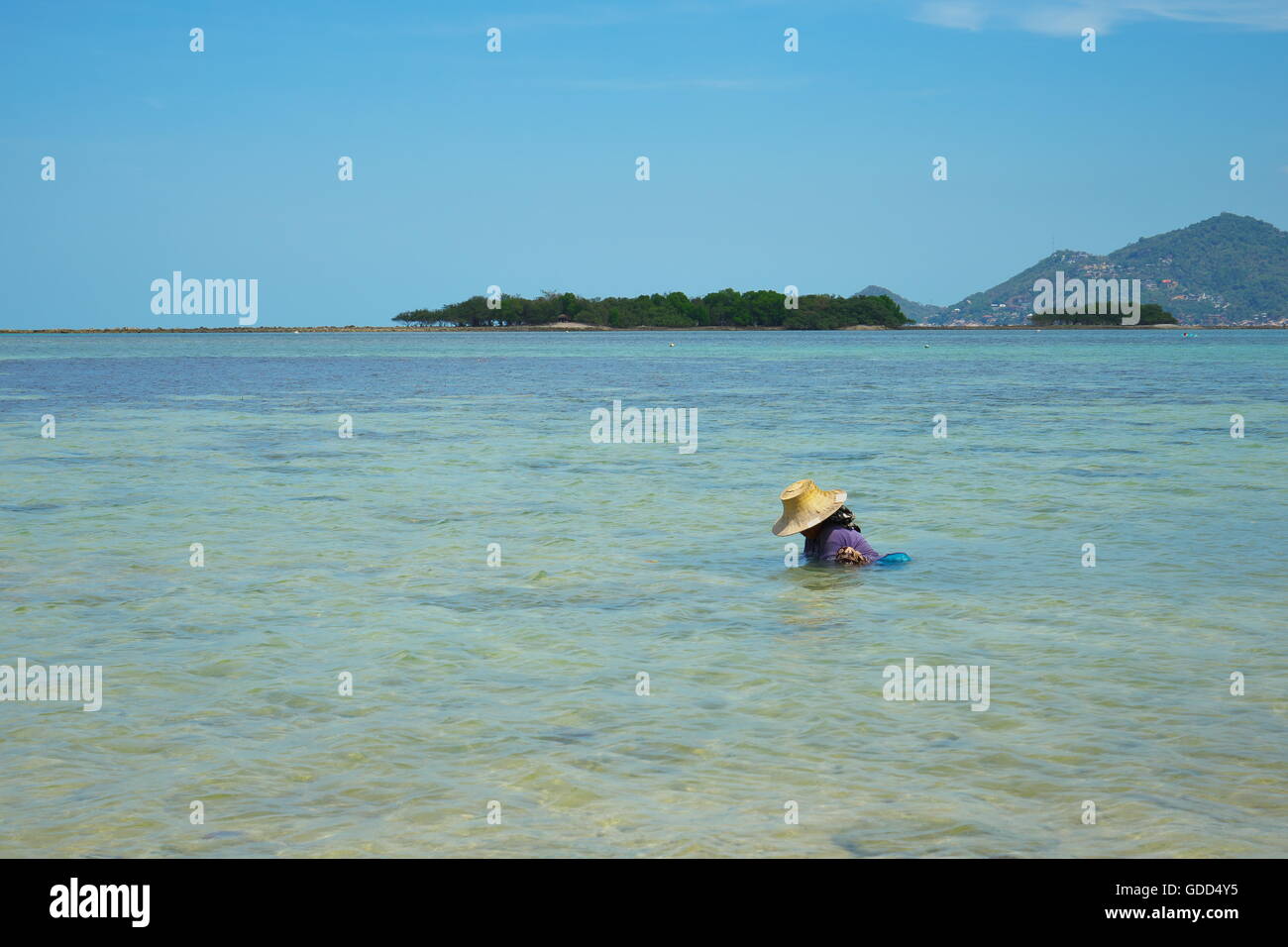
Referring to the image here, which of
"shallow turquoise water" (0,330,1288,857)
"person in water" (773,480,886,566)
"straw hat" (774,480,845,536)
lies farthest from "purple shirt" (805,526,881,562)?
"shallow turquoise water" (0,330,1288,857)

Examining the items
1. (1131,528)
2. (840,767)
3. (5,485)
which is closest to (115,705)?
(840,767)

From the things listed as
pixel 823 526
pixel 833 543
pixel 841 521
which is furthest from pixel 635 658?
pixel 841 521

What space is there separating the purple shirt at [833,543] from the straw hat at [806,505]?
0.55ft

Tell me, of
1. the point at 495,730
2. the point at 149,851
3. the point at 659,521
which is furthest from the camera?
the point at 659,521

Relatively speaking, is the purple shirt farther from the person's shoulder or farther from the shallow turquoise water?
the shallow turquoise water

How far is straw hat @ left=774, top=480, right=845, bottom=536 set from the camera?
1243cm

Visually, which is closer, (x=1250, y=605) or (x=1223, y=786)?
(x=1223, y=786)

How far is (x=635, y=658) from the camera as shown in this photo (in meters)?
9.04

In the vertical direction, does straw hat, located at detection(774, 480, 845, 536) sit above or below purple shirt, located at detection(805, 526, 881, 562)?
above

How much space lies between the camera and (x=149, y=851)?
5.65 m

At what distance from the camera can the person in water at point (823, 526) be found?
40.7ft

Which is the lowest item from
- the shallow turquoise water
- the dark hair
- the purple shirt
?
the shallow turquoise water

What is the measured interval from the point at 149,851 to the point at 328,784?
1033 millimetres
